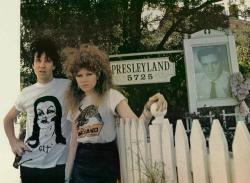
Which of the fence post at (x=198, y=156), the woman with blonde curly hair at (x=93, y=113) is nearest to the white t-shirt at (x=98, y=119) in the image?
the woman with blonde curly hair at (x=93, y=113)

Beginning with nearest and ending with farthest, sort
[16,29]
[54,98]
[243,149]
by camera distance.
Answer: [243,149], [54,98], [16,29]

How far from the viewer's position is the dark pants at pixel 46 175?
182 centimetres

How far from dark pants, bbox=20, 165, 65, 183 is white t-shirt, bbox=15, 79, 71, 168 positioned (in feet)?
0.08

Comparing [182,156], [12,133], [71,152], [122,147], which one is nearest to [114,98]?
[122,147]

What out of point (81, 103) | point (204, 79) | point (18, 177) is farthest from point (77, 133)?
point (204, 79)

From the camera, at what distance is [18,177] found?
1.87 meters

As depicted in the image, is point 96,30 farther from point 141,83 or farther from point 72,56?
point 141,83

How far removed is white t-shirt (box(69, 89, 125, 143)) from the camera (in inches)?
68.4

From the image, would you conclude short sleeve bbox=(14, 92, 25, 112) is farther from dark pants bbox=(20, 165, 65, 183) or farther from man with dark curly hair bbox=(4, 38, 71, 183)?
dark pants bbox=(20, 165, 65, 183)

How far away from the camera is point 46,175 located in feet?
5.98

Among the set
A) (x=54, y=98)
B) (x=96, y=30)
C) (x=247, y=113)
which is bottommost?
(x=247, y=113)

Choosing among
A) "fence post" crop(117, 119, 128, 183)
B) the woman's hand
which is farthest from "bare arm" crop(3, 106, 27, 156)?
the woman's hand

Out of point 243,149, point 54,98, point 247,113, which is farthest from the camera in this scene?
point 54,98

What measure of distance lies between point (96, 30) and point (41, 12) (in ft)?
1.10
